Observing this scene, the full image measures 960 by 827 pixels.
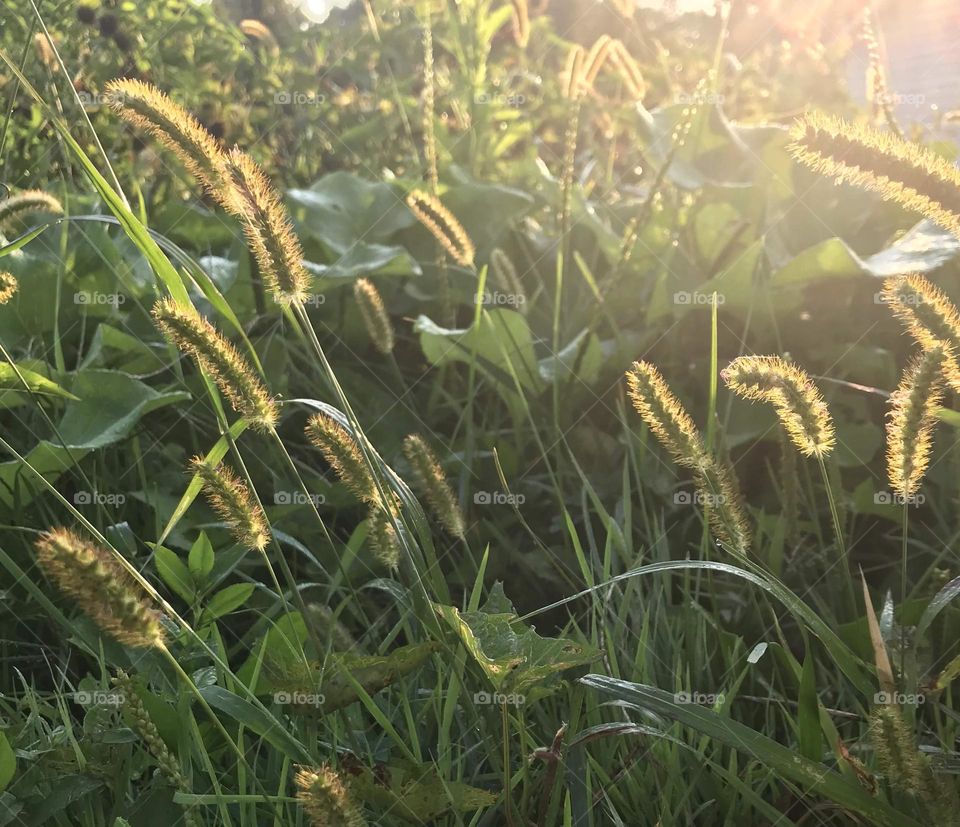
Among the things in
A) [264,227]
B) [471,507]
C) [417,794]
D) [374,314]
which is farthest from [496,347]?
[417,794]

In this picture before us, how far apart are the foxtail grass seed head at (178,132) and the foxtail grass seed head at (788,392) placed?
1.86ft

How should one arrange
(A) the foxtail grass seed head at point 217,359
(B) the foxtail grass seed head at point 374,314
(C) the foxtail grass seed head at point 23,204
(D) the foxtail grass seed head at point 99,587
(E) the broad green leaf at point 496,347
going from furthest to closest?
(E) the broad green leaf at point 496,347 → (B) the foxtail grass seed head at point 374,314 → (C) the foxtail grass seed head at point 23,204 → (A) the foxtail grass seed head at point 217,359 → (D) the foxtail grass seed head at point 99,587

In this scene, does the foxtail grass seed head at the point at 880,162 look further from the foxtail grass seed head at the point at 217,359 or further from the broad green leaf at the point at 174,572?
the broad green leaf at the point at 174,572

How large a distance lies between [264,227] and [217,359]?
15cm

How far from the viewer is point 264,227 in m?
1.07

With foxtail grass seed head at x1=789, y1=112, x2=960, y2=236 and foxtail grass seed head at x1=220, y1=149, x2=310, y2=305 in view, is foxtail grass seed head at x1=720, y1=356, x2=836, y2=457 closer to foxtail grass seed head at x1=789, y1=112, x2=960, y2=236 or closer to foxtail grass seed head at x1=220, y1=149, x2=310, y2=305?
foxtail grass seed head at x1=789, y1=112, x2=960, y2=236

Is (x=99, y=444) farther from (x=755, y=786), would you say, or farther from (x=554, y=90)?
(x=554, y=90)

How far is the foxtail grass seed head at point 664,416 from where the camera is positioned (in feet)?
3.62

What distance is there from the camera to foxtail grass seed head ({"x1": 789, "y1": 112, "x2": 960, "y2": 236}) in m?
1.04

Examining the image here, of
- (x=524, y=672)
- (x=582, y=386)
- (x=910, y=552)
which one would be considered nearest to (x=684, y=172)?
(x=582, y=386)

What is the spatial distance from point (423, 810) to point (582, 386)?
112 cm

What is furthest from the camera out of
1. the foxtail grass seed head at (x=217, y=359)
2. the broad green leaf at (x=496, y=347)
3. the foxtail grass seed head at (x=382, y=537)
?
the broad green leaf at (x=496, y=347)

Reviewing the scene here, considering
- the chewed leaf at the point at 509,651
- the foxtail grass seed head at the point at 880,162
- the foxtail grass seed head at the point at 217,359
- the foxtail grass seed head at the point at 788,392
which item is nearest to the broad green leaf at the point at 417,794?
the chewed leaf at the point at 509,651

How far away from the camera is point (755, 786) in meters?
1.21
